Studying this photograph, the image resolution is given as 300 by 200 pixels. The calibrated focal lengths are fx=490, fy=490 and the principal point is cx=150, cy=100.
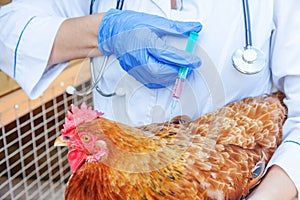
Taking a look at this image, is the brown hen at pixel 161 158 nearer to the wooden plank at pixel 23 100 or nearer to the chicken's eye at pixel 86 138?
the chicken's eye at pixel 86 138

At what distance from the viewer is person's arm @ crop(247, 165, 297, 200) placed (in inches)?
33.2

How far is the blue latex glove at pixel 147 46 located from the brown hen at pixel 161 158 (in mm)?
97

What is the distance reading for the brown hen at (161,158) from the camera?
771mm

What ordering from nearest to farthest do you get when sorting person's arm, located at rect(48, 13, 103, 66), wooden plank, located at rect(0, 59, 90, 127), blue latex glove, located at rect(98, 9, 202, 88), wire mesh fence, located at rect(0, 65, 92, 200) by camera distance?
blue latex glove, located at rect(98, 9, 202, 88) → person's arm, located at rect(48, 13, 103, 66) → wooden plank, located at rect(0, 59, 90, 127) → wire mesh fence, located at rect(0, 65, 92, 200)

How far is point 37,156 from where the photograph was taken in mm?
2260

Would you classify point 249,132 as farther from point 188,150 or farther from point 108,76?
point 108,76

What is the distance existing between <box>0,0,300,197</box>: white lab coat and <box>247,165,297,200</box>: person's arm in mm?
12

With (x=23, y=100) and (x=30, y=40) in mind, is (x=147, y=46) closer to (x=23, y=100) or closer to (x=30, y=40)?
(x=30, y=40)

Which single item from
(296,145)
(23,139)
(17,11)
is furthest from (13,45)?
(23,139)

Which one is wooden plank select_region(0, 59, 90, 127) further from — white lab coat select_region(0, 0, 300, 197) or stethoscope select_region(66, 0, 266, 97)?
stethoscope select_region(66, 0, 266, 97)

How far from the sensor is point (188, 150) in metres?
0.80

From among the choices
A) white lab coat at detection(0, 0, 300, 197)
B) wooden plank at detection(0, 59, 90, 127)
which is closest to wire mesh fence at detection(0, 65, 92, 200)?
wooden plank at detection(0, 59, 90, 127)

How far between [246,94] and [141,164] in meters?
0.30

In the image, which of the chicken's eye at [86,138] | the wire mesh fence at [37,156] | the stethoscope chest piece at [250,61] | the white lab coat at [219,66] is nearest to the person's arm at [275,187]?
the white lab coat at [219,66]
